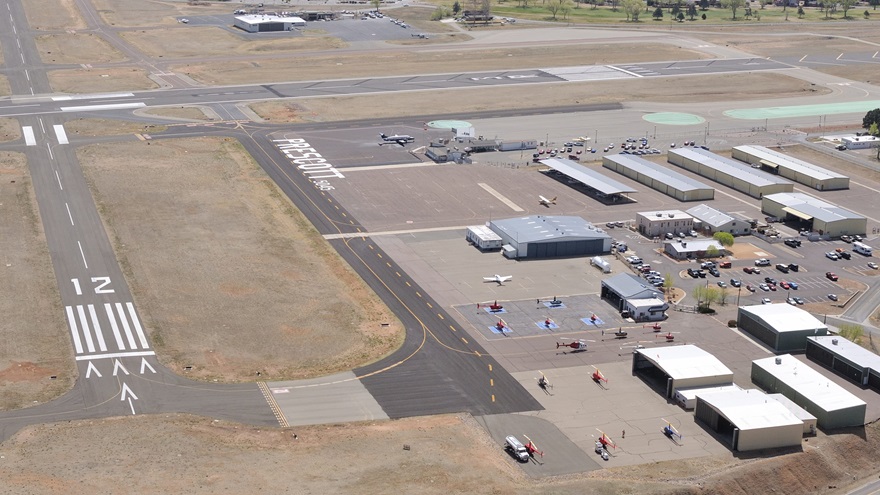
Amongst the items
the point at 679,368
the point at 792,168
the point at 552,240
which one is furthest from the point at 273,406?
the point at 792,168

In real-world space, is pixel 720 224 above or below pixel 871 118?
below

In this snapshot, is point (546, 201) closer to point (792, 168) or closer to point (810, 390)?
point (792, 168)

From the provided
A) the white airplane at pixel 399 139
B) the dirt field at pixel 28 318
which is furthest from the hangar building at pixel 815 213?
the dirt field at pixel 28 318

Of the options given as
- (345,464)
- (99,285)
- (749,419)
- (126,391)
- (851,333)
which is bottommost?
(851,333)

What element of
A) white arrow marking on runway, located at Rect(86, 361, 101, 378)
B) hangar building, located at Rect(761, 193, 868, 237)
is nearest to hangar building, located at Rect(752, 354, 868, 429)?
hangar building, located at Rect(761, 193, 868, 237)

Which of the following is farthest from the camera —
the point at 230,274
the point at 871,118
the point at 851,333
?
the point at 871,118

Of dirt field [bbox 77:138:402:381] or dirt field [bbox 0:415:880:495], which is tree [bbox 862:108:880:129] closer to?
dirt field [bbox 77:138:402:381]

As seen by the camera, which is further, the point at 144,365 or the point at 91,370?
the point at 144,365
